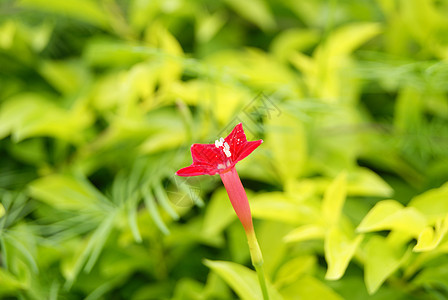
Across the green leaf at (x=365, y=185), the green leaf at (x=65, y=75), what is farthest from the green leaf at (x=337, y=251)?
the green leaf at (x=65, y=75)

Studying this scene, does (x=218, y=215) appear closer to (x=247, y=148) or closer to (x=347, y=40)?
(x=247, y=148)

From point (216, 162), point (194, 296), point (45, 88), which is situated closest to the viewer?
point (216, 162)

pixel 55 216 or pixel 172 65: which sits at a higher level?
pixel 172 65

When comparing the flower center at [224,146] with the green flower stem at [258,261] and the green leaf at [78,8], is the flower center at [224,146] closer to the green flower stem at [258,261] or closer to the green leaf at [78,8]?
the green flower stem at [258,261]

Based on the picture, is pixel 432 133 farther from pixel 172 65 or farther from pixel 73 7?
pixel 73 7

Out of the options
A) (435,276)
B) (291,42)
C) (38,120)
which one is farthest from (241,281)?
(291,42)

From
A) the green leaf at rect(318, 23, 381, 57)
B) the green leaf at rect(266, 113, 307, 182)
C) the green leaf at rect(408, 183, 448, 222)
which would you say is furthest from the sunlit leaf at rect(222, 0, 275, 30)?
the green leaf at rect(408, 183, 448, 222)

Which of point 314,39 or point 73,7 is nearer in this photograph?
point 73,7

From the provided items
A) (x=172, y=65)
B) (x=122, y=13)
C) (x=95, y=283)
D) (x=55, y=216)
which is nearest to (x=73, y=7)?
(x=122, y=13)
